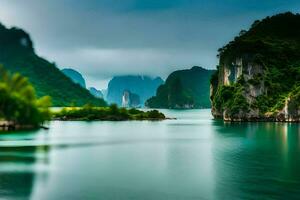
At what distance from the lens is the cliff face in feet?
454

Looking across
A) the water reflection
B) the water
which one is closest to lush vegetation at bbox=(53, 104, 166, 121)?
the water

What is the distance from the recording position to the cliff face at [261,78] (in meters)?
138

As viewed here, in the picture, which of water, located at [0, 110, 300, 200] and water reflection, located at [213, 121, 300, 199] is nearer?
water, located at [0, 110, 300, 200]

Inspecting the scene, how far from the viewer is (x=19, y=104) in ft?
287

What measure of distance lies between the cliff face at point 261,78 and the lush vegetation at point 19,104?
65.2 m

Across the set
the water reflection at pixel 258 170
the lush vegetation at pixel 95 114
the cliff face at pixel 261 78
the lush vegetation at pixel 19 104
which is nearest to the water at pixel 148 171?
the water reflection at pixel 258 170

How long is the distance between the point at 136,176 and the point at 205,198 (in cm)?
939

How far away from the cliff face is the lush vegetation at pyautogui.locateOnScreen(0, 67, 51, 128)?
65190mm

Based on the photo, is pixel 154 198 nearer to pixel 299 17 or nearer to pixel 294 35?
pixel 294 35

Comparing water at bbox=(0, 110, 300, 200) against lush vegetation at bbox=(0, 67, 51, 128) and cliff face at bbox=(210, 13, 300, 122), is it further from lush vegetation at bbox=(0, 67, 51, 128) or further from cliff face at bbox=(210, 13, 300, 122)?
cliff face at bbox=(210, 13, 300, 122)

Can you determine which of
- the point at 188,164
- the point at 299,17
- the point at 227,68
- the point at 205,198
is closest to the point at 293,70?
the point at 227,68

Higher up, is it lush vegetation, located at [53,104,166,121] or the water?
lush vegetation, located at [53,104,166,121]

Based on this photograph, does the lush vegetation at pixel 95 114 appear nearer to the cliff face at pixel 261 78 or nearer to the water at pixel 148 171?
the cliff face at pixel 261 78

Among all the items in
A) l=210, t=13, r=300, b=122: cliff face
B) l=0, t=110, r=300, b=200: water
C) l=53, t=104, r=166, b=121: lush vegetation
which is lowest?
l=0, t=110, r=300, b=200: water
